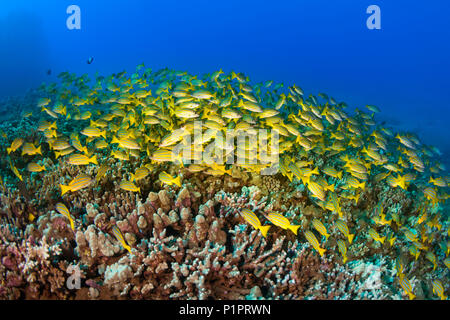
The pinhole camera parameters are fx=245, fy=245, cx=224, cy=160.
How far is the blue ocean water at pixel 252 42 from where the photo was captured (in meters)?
61.0

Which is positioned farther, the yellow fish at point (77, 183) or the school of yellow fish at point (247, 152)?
the school of yellow fish at point (247, 152)

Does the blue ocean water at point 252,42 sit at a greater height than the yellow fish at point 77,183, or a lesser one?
greater

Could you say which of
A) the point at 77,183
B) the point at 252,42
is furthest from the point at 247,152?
the point at 252,42

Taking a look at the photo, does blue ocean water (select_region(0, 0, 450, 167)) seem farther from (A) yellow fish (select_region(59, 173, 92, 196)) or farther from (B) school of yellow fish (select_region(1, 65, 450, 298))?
(A) yellow fish (select_region(59, 173, 92, 196))

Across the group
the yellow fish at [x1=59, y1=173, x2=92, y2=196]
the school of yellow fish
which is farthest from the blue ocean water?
the yellow fish at [x1=59, y1=173, x2=92, y2=196]

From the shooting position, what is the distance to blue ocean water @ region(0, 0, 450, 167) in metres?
61.0

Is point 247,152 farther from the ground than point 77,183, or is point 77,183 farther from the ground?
point 247,152

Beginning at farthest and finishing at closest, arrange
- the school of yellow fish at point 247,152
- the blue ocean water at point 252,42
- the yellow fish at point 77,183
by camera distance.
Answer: the blue ocean water at point 252,42, the school of yellow fish at point 247,152, the yellow fish at point 77,183

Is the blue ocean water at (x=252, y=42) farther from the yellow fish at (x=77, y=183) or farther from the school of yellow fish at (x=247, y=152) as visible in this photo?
the yellow fish at (x=77, y=183)

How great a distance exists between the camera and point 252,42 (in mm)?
109188

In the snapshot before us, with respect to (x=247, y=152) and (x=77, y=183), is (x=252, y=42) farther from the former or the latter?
(x=77, y=183)

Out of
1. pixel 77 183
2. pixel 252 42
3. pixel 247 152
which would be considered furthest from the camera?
pixel 252 42

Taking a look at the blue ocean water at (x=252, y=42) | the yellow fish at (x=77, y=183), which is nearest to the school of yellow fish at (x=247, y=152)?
the yellow fish at (x=77, y=183)

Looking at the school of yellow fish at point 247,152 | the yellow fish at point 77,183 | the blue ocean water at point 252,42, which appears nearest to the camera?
the yellow fish at point 77,183
